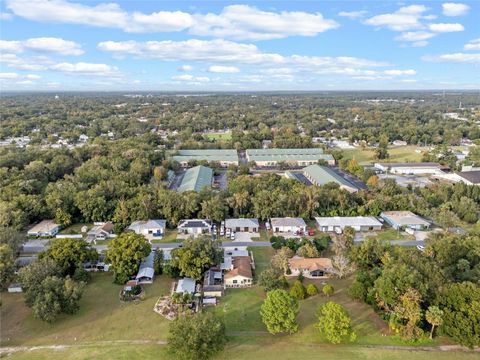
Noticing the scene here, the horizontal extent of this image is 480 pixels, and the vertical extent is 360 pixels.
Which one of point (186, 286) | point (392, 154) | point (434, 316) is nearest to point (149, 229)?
point (186, 286)

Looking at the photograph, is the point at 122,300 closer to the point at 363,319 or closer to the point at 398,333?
the point at 363,319

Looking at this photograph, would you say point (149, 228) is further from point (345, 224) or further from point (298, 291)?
point (345, 224)

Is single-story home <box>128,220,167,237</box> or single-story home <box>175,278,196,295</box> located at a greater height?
single-story home <box>128,220,167,237</box>

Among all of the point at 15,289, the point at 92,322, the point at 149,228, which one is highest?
the point at 149,228

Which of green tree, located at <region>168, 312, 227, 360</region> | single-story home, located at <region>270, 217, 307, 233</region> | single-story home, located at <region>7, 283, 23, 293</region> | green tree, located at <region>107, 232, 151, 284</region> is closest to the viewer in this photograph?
green tree, located at <region>168, 312, 227, 360</region>

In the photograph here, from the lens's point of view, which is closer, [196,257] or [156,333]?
[156,333]

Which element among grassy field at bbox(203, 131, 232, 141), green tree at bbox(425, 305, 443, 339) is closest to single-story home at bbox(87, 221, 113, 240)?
green tree at bbox(425, 305, 443, 339)

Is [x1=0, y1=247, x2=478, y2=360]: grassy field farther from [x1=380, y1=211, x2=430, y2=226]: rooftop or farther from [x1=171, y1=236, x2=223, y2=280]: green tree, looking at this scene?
[x1=380, y1=211, x2=430, y2=226]: rooftop
